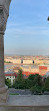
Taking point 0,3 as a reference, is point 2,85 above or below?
below

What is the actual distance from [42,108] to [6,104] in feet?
1.78

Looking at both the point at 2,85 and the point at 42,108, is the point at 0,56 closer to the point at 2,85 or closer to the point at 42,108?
the point at 2,85

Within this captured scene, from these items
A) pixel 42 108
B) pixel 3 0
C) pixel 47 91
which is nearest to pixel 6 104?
pixel 42 108

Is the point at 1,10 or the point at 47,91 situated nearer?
the point at 1,10

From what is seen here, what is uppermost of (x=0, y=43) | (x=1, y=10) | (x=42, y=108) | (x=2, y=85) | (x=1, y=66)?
(x=1, y=10)

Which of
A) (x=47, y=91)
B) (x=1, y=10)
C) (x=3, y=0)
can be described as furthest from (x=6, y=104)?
(x=47, y=91)

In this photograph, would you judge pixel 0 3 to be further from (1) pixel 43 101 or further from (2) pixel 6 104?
(1) pixel 43 101

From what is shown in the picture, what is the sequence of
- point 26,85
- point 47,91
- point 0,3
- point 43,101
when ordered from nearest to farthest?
1. point 0,3
2. point 43,101
3. point 47,91
4. point 26,85

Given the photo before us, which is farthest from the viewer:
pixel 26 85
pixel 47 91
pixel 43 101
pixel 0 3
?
pixel 26 85

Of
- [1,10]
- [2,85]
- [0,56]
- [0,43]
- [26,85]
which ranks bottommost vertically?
[26,85]

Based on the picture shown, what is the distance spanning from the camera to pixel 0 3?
1.91 m

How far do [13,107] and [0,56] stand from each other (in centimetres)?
81

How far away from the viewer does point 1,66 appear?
2.12 meters

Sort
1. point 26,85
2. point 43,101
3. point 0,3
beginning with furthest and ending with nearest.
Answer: point 26,85, point 43,101, point 0,3
